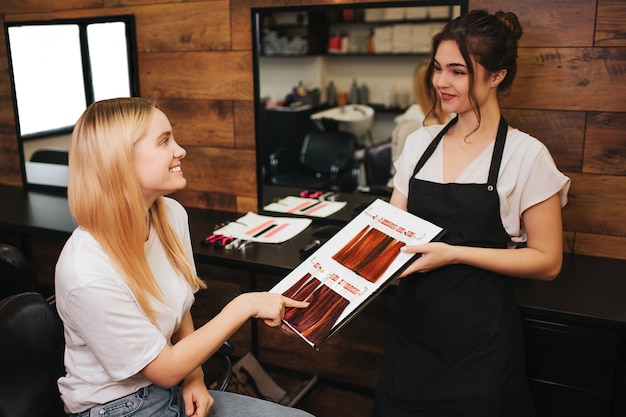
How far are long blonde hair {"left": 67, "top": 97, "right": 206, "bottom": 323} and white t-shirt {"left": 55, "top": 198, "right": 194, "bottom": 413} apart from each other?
0.03 metres

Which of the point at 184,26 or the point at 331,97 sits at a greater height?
the point at 184,26

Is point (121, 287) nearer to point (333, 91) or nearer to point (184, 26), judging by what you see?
point (184, 26)

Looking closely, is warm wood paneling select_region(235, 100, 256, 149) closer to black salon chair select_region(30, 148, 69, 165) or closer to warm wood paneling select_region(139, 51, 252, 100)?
warm wood paneling select_region(139, 51, 252, 100)

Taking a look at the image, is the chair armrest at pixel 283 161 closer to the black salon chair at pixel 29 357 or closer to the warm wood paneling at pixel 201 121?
the warm wood paneling at pixel 201 121

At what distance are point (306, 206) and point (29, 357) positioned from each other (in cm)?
144

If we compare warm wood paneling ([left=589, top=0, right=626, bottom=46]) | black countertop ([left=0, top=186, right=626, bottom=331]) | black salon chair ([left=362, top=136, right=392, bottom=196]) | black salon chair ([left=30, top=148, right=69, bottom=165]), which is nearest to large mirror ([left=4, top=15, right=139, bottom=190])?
black salon chair ([left=30, top=148, right=69, bottom=165])

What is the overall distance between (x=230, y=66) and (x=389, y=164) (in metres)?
0.95

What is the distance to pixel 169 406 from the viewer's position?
1572 mm

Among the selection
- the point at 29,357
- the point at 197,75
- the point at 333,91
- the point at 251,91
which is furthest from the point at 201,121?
the point at 29,357

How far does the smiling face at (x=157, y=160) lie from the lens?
1450mm

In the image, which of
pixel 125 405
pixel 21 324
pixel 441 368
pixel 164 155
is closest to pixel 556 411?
pixel 441 368

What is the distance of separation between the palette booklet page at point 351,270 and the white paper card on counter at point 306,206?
33.4 inches

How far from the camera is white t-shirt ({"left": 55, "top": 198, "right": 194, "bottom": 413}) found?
1354mm

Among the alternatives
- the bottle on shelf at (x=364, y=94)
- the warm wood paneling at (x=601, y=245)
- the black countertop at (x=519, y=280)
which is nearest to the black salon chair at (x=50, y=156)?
the black countertop at (x=519, y=280)
